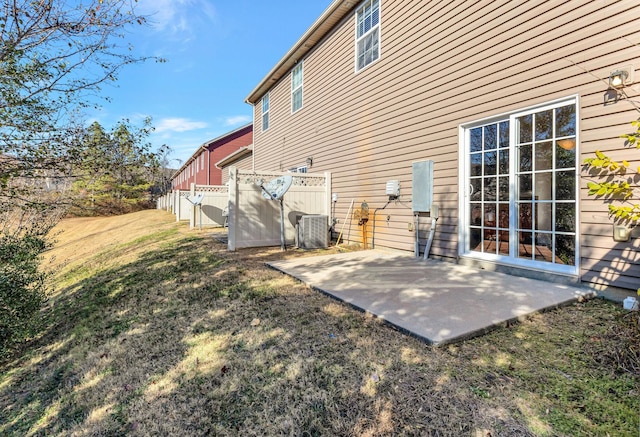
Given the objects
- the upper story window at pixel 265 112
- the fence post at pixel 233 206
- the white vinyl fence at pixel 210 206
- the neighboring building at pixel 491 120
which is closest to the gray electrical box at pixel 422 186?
the neighboring building at pixel 491 120

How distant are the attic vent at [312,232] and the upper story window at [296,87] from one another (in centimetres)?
463

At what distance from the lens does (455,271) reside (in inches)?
177

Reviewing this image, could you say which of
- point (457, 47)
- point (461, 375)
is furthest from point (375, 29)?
point (461, 375)

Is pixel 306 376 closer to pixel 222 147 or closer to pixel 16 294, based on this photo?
pixel 16 294

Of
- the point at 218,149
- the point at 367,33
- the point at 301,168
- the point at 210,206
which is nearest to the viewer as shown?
the point at 367,33

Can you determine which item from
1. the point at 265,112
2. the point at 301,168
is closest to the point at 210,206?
the point at 301,168

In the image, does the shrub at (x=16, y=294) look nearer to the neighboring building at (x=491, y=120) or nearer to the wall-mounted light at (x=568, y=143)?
the neighboring building at (x=491, y=120)

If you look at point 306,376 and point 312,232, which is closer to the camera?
point 306,376

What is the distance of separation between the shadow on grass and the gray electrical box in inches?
111

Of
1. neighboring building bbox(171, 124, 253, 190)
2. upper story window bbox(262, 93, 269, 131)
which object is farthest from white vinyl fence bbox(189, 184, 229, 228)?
neighboring building bbox(171, 124, 253, 190)

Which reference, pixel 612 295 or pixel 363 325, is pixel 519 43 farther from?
pixel 363 325

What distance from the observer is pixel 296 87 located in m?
10.2

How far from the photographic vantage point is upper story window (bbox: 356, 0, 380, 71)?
679 cm

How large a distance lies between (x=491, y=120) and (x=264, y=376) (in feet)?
15.1
